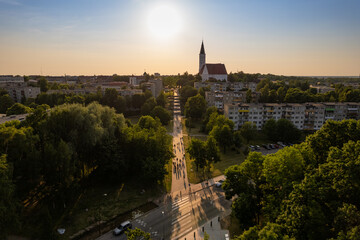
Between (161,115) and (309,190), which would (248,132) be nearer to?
(161,115)

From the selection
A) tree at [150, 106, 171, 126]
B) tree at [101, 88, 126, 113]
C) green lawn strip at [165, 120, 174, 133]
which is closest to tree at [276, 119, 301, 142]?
green lawn strip at [165, 120, 174, 133]

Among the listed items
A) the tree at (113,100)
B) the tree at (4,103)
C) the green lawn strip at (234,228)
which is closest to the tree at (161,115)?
the tree at (113,100)

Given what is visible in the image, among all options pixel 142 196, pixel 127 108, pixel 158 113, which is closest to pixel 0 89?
pixel 127 108

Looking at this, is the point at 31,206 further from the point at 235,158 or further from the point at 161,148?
the point at 235,158

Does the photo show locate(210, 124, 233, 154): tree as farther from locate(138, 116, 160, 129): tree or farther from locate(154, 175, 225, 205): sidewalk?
locate(138, 116, 160, 129): tree

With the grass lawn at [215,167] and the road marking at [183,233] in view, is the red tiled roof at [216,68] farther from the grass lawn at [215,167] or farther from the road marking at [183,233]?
the road marking at [183,233]

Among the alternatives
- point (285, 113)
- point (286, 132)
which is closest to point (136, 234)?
point (286, 132)
